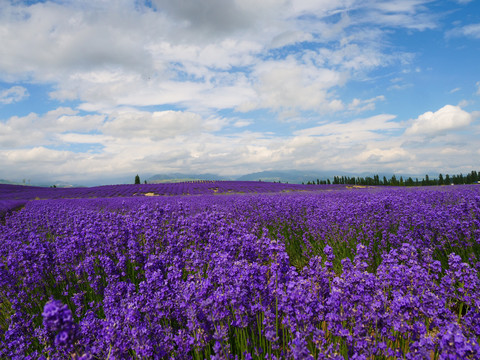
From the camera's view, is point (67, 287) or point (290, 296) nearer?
point (290, 296)

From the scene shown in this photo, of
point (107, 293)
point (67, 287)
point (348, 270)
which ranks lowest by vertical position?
point (67, 287)

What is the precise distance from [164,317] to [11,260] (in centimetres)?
289

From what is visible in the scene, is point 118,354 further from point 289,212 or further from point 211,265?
point 289,212

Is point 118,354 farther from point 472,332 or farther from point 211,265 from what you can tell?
point 472,332

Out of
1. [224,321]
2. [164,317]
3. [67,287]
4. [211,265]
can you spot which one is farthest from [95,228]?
[224,321]

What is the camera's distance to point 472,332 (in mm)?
2092

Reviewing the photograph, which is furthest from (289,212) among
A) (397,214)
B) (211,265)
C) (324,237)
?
(211,265)

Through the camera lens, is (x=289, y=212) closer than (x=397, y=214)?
No

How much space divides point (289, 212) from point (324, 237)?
164 centimetres

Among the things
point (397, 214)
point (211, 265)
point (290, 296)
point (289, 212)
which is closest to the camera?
point (290, 296)

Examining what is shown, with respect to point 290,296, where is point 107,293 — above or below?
below

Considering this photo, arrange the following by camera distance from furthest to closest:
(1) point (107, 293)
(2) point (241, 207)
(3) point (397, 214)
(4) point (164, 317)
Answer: (2) point (241, 207), (3) point (397, 214), (1) point (107, 293), (4) point (164, 317)

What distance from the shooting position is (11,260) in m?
3.83

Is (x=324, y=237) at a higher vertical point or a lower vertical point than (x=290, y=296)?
lower
